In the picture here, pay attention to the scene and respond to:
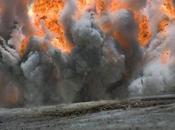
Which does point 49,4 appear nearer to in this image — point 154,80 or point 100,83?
point 100,83

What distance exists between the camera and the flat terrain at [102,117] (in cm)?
6012

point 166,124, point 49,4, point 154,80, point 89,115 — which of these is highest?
point 49,4

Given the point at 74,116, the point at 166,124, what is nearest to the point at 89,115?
the point at 74,116

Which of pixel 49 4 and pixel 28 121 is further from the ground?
pixel 49 4

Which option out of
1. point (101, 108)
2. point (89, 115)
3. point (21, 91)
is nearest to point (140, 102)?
point (101, 108)

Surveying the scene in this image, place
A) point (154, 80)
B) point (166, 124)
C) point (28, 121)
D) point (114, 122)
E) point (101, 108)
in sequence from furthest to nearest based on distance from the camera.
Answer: point (154, 80) → point (101, 108) → point (28, 121) → point (114, 122) → point (166, 124)

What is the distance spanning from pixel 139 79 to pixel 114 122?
45.9 meters

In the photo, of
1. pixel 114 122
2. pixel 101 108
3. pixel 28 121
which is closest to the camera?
pixel 114 122

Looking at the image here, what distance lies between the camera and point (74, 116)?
7706 cm

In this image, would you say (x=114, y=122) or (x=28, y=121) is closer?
Result: (x=114, y=122)

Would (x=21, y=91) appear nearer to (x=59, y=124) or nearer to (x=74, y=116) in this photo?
(x=74, y=116)

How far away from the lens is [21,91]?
357 feet

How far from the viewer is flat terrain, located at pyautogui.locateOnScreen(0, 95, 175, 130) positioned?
6012 cm

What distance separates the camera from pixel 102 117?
71.7 meters
